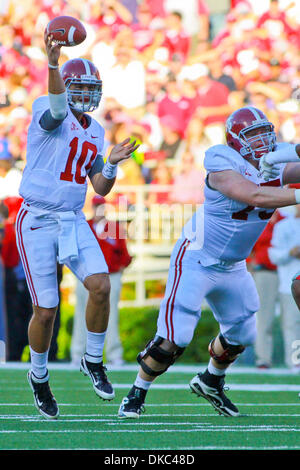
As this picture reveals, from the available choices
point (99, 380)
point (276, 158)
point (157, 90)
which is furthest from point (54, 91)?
point (157, 90)

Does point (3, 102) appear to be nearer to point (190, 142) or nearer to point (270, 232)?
point (190, 142)

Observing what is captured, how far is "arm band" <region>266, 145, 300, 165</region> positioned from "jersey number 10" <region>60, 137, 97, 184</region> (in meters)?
1.16

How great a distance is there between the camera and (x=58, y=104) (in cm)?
496

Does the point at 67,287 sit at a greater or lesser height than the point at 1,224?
lesser

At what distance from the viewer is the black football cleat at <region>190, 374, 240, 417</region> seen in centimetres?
543

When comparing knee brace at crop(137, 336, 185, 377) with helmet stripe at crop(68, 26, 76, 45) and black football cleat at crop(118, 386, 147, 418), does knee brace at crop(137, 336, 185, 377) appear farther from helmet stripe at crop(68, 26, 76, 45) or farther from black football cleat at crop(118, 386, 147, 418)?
helmet stripe at crop(68, 26, 76, 45)

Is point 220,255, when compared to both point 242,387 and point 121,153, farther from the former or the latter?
point 242,387

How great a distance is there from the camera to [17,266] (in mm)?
10266

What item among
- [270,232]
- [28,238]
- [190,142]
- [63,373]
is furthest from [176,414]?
[190,142]

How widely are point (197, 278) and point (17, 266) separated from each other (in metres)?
5.38

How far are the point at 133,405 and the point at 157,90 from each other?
9016 millimetres

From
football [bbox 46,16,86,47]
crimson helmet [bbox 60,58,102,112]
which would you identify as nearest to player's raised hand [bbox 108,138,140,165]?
crimson helmet [bbox 60,58,102,112]

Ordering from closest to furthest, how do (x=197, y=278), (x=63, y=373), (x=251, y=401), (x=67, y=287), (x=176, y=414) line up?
(x=197, y=278) < (x=176, y=414) < (x=251, y=401) < (x=63, y=373) < (x=67, y=287)

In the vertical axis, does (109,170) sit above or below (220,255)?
above
